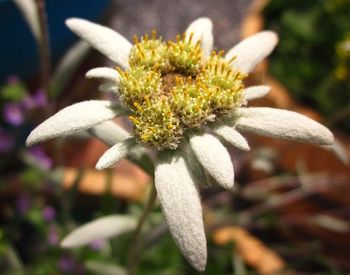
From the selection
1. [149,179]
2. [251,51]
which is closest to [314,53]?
[149,179]

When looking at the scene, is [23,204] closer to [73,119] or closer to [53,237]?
[53,237]

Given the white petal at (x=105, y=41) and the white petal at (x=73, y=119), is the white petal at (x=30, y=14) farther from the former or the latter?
the white petal at (x=73, y=119)

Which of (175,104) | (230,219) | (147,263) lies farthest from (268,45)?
(147,263)

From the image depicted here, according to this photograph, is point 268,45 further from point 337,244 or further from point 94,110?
point 337,244

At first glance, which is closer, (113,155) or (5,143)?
(113,155)

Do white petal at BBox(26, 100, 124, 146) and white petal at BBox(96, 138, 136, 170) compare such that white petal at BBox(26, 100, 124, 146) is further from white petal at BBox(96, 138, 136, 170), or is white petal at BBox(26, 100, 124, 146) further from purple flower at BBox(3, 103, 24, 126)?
purple flower at BBox(3, 103, 24, 126)

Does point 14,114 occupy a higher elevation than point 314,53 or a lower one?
higher
